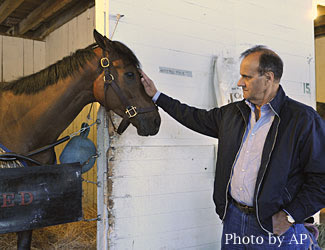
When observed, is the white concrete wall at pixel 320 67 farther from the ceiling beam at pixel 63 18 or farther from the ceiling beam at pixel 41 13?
the ceiling beam at pixel 41 13

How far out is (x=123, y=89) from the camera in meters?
1.86

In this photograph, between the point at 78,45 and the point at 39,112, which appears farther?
the point at 78,45

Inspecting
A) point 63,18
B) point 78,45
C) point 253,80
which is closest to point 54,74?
point 253,80

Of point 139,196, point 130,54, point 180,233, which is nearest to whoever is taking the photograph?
point 130,54

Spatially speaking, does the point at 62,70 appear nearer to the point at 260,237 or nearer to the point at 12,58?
the point at 260,237

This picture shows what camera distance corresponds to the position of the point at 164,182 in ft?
7.49

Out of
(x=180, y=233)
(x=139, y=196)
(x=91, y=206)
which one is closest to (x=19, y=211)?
(x=139, y=196)

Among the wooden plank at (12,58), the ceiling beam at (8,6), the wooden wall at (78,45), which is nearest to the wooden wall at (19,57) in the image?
the wooden plank at (12,58)

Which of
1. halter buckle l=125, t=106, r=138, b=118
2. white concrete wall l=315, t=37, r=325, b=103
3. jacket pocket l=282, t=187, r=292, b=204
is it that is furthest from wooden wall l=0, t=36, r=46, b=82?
white concrete wall l=315, t=37, r=325, b=103

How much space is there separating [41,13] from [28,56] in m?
0.90

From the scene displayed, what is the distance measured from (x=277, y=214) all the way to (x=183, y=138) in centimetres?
103

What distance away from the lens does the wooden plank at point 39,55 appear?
5.18 metres

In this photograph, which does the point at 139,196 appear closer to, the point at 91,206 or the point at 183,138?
the point at 183,138

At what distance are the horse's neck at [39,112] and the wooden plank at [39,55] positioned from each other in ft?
11.7
